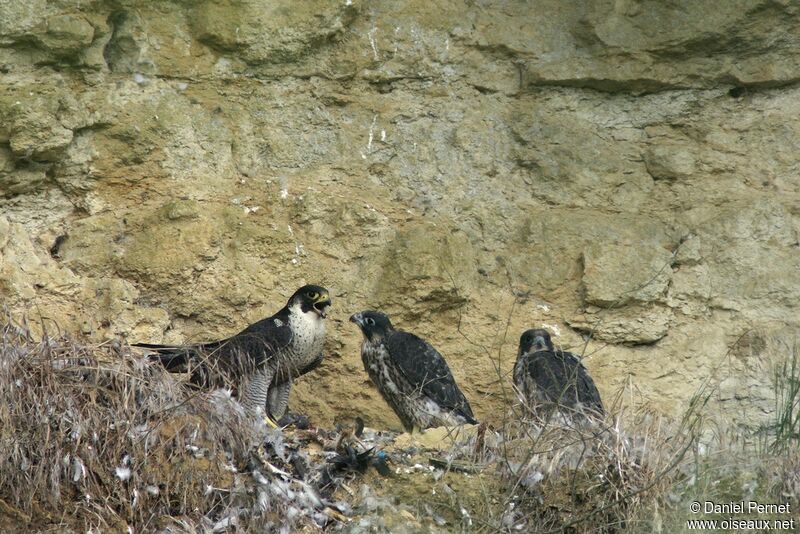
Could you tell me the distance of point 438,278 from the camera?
7.53 meters

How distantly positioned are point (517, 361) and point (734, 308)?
1304mm

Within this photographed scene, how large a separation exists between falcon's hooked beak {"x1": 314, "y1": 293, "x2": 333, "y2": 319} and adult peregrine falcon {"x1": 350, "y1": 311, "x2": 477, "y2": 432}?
178 millimetres

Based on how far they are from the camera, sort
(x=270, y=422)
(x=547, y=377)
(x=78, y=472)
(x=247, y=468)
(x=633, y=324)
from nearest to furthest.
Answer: (x=78, y=472), (x=247, y=468), (x=270, y=422), (x=547, y=377), (x=633, y=324)

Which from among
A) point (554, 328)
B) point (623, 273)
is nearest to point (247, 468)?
point (554, 328)

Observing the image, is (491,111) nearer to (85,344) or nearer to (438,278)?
(438,278)

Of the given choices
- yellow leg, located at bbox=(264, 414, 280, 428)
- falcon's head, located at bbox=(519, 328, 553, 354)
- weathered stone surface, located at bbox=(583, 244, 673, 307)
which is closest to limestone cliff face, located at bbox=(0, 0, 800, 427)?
weathered stone surface, located at bbox=(583, 244, 673, 307)

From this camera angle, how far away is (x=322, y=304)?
707 centimetres

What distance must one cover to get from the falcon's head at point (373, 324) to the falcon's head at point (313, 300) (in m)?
0.19

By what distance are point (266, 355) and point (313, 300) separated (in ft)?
1.51

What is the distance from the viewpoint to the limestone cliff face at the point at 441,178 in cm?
734

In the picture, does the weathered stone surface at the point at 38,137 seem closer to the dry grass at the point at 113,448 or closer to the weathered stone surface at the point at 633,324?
the dry grass at the point at 113,448

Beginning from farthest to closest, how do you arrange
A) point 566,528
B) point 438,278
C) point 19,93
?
point 438,278 < point 19,93 < point 566,528

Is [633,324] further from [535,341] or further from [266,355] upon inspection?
[266,355]

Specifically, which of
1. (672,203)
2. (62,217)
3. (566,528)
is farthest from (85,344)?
(672,203)
